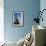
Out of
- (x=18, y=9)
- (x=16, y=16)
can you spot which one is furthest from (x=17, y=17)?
(x=18, y=9)

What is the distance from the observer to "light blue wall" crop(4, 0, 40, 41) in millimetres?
5707

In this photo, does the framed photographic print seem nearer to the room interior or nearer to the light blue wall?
the room interior

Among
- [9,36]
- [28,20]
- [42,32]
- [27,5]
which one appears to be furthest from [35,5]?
[42,32]

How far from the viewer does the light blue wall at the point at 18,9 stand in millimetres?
5707

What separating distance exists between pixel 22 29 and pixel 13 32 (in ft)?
1.33

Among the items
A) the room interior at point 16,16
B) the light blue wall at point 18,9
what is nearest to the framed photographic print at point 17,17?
the room interior at point 16,16

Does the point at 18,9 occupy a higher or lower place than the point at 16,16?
higher

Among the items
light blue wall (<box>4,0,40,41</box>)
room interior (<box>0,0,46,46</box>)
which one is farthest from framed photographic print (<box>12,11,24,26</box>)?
light blue wall (<box>4,0,40,41</box>)

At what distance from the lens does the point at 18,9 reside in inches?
226

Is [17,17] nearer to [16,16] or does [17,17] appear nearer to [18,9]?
[16,16]

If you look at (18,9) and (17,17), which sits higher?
(18,9)

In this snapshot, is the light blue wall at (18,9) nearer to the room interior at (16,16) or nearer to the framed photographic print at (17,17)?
the room interior at (16,16)

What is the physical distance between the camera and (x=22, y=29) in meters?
5.80

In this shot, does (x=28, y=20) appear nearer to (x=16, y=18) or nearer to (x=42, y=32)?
(x=16, y=18)
